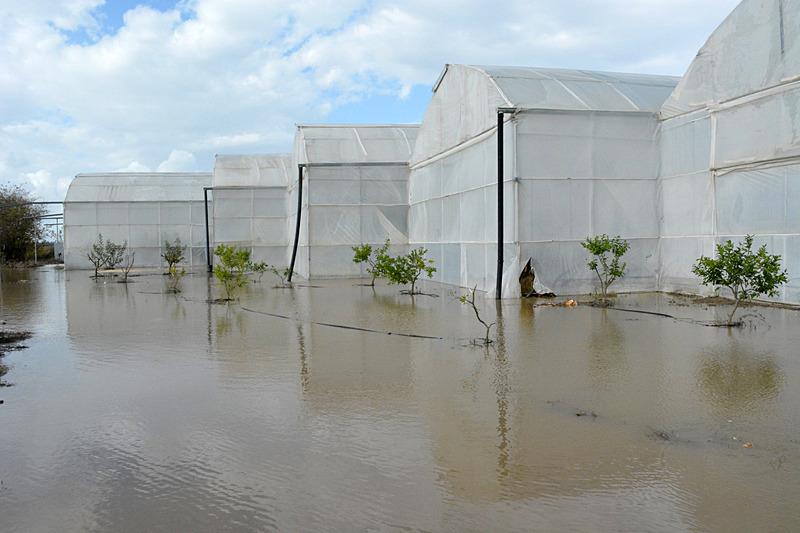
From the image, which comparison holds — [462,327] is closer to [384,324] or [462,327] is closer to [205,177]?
[384,324]

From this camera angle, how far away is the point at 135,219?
107 ft

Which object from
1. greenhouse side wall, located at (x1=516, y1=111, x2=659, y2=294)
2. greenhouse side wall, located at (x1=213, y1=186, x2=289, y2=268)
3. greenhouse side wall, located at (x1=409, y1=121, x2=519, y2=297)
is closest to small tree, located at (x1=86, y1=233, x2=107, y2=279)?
greenhouse side wall, located at (x1=213, y1=186, x2=289, y2=268)

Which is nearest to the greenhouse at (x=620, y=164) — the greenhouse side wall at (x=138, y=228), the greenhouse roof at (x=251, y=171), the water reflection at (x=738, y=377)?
the water reflection at (x=738, y=377)

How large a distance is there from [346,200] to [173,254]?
26.2 ft

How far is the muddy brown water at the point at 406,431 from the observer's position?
3729 millimetres

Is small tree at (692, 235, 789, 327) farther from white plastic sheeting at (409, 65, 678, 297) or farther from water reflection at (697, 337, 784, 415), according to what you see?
white plastic sheeting at (409, 65, 678, 297)

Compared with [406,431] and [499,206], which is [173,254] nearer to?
[499,206]

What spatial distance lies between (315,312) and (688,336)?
654cm

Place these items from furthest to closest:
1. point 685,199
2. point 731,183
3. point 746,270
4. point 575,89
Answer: point 575,89
point 685,199
point 731,183
point 746,270

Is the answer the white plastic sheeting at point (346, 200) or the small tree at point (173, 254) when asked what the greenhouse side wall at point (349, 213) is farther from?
the small tree at point (173, 254)

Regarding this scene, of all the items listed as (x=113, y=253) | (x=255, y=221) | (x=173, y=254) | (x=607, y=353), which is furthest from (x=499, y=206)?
(x=255, y=221)

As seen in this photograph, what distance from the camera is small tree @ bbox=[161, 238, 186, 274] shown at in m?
25.5

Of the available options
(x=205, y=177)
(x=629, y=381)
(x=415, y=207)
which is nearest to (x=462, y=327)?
(x=629, y=381)

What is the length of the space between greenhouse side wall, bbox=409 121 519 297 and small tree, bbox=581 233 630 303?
1.62m
